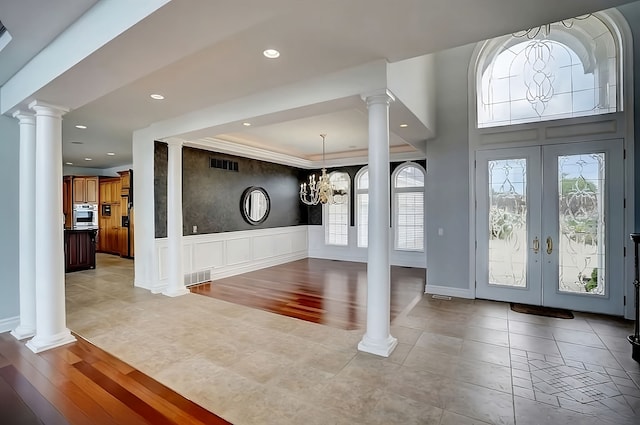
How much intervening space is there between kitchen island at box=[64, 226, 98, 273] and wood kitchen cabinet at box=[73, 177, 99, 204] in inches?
127

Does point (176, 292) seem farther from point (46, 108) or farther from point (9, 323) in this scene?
point (46, 108)

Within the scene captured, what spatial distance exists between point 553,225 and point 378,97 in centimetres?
353

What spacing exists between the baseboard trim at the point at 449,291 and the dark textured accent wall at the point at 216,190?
432 centimetres

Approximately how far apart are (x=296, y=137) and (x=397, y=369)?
16.1 ft

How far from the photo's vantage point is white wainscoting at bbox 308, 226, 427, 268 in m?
7.83

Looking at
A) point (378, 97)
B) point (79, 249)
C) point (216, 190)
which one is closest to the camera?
point (378, 97)

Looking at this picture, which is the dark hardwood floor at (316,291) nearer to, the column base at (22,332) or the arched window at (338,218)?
the arched window at (338,218)

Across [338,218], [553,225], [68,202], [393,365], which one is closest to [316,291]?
[393,365]

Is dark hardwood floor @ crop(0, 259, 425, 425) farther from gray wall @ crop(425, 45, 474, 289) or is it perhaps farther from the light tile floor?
gray wall @ crop(425, 45, 474, 289)

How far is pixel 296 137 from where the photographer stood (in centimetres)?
651

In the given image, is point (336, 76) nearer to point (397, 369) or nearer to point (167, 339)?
point (397, 369)

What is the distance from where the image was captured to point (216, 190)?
662 cm

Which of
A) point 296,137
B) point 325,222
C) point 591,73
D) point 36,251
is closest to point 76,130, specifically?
point 36,251

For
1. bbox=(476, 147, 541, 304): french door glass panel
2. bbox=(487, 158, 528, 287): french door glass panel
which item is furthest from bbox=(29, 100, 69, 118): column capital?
bbox=(487, 158, 528, 287): french door glass panel
